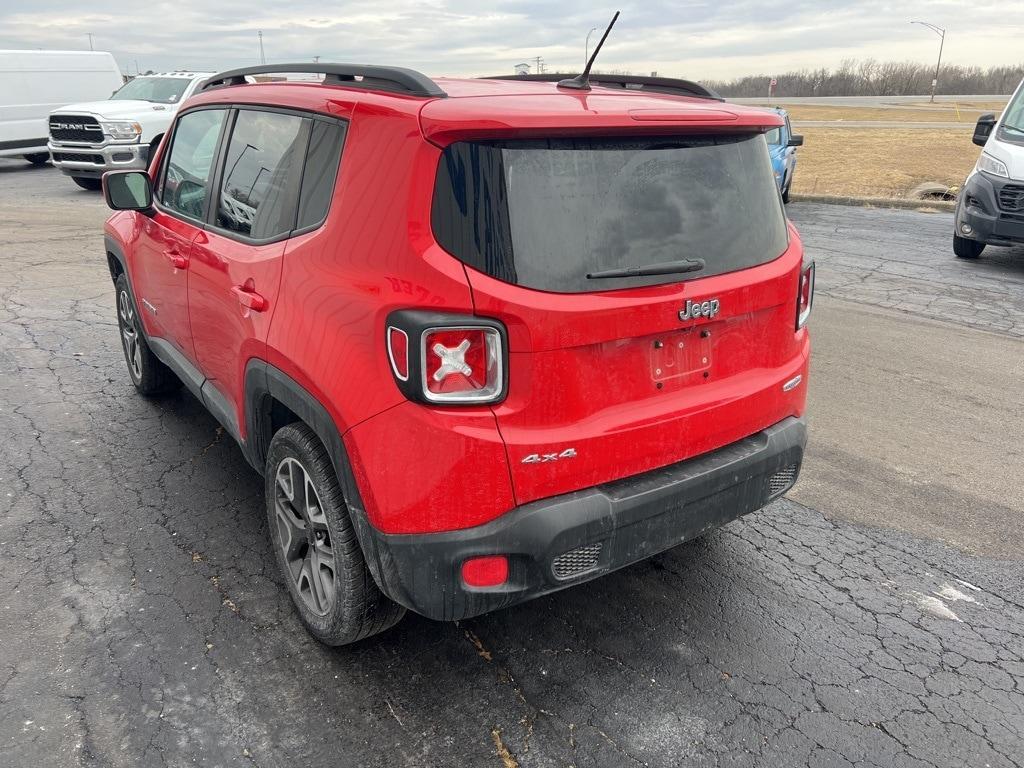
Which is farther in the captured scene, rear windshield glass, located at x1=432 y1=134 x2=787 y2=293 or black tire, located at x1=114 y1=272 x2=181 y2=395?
black tire, located at x1=114 y1=272 x2=181 y2=395

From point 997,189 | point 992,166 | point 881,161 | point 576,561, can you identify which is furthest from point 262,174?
point 881,161

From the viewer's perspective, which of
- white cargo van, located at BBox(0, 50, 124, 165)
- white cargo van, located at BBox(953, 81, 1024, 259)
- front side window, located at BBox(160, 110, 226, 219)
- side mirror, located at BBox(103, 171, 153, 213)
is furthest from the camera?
white cargo van, located at BBox(0, 50, 124, 165)

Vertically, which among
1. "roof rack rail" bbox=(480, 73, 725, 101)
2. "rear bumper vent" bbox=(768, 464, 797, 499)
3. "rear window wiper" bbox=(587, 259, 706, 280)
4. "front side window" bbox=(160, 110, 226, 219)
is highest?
"roof rack rail" bbox=(480, 73, 725, 101)

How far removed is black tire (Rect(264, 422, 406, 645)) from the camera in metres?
2.56

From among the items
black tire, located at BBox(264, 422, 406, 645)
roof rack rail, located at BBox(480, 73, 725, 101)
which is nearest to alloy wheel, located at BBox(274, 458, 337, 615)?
black tire, located at BBox(264, 422, 406, 645)

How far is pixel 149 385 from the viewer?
4.93m

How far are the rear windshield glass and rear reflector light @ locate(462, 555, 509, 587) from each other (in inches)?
30.2

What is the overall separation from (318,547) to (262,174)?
1.38 meters

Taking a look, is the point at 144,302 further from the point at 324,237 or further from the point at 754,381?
the point at 754,381

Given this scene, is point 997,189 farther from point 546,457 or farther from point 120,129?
point 120,129

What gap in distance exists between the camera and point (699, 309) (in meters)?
2.47

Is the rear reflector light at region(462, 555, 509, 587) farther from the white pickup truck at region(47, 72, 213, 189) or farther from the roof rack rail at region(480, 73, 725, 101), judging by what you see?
the white pickup truck at region(47, 72, 213, 189)

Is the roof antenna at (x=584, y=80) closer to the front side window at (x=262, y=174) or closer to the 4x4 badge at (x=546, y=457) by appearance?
the front side window at (x=262, y=174)

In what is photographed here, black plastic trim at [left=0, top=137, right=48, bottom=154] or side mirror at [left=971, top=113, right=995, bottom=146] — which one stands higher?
side mirror at [left=971, top=113, right=995, bottom=146]
